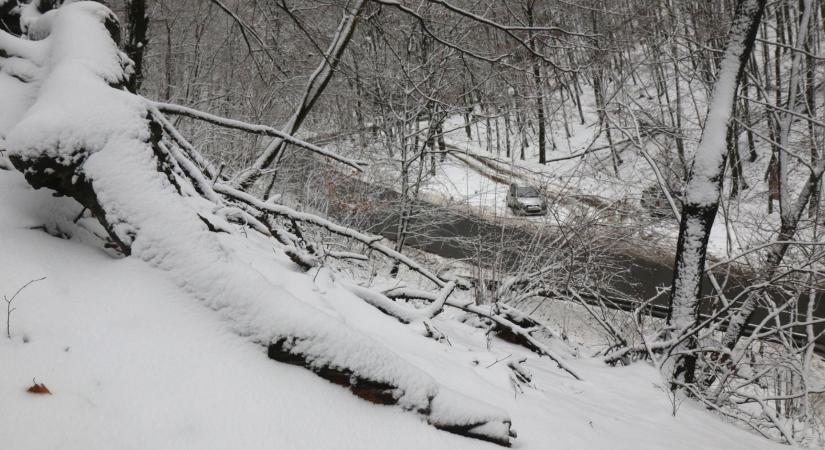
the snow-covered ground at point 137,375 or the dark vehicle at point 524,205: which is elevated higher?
the dark vehicle at point 524,205

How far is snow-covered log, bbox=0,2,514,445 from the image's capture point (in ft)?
4.91

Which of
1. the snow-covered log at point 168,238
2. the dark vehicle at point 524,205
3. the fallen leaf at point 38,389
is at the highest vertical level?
the dark vehicle at point 524,205

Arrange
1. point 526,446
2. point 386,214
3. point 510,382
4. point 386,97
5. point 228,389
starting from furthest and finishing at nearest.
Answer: point 386,214 < point 386,97 < point 510,382 < point 526,446 < point 228,389

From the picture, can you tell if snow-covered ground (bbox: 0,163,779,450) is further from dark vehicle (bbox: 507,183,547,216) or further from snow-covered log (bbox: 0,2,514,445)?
dark vehicle (bbox: 507,183,547,216)

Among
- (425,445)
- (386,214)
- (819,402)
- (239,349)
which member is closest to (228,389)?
(239,349)

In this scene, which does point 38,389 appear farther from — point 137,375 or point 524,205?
point 524,205

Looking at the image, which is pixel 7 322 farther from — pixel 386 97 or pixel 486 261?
pixel 386 97

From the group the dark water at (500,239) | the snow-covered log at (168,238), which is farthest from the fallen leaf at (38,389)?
the dark water at (500,239)

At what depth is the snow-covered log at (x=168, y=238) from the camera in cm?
150

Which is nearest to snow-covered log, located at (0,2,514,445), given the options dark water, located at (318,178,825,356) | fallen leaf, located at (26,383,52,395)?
fallen leaf, located at (26,383,52,395)

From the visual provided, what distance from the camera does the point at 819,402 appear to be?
8.15m

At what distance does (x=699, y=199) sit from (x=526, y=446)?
4474mm

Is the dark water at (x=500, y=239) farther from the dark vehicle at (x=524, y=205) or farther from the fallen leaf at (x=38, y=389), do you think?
the fallen leaf at (x=38, y=389)

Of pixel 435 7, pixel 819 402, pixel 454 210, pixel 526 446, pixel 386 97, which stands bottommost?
pixel 819 402
